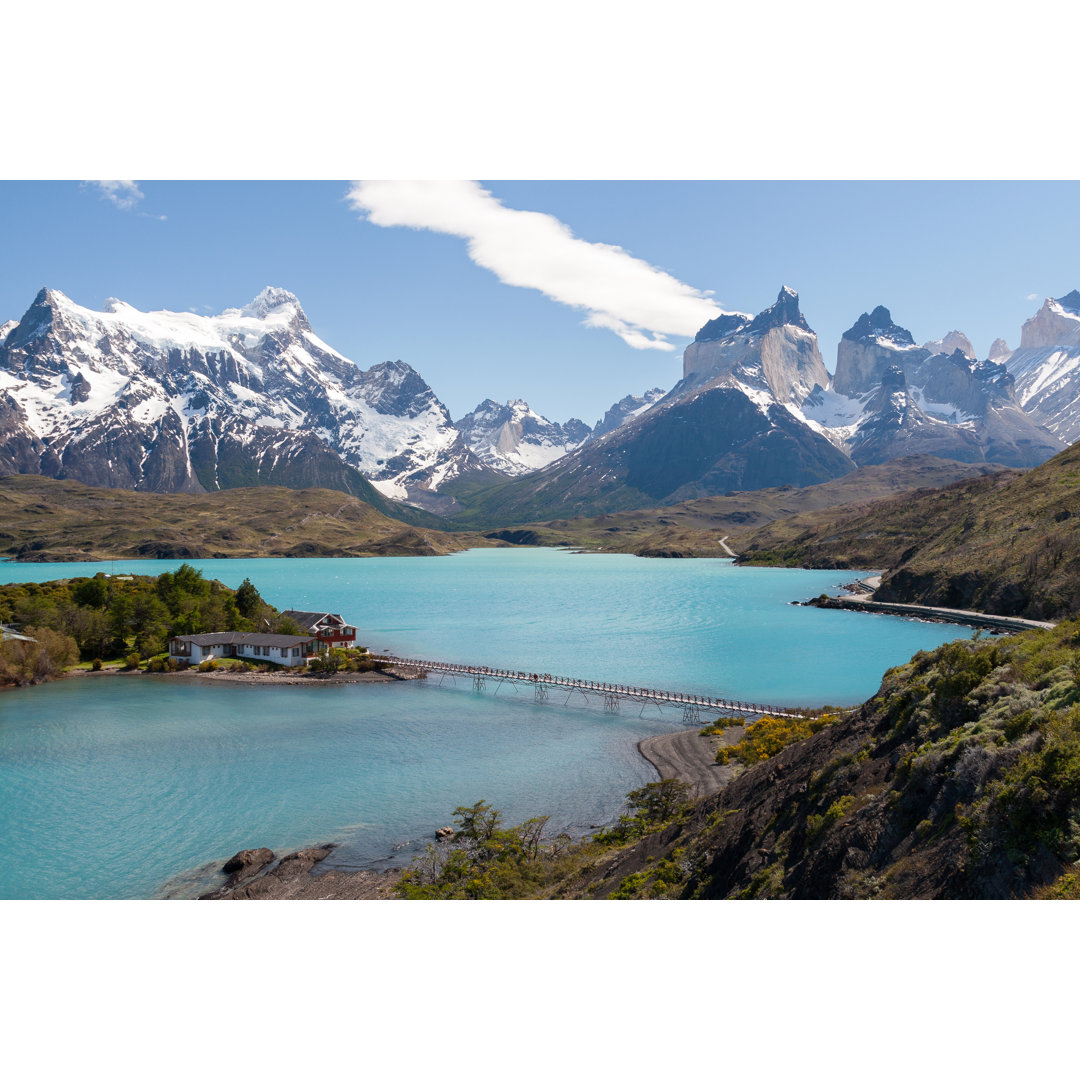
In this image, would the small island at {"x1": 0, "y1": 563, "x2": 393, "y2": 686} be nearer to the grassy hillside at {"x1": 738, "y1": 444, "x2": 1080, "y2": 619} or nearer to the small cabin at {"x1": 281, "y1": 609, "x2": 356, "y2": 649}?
the small cabin at {"x1": 281, "y1": 609, "x2": 356, "y2": 649}

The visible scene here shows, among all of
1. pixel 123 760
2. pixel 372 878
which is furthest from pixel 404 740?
pixel 372 878

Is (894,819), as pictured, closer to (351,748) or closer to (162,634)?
(351,748)

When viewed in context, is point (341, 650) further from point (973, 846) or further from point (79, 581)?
point (973, 846)

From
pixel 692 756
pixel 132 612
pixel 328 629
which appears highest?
pixel 132 612

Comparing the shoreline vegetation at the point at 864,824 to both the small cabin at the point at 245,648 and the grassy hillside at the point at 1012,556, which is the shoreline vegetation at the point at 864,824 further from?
the grassy hillside at the point at 1012,556

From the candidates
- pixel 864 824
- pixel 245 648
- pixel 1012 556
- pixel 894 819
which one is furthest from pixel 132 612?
pixel 1012 556

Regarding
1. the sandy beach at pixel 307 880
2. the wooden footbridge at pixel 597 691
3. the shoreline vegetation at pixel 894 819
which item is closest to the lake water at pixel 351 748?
the sandy beach at pixel 307 880
